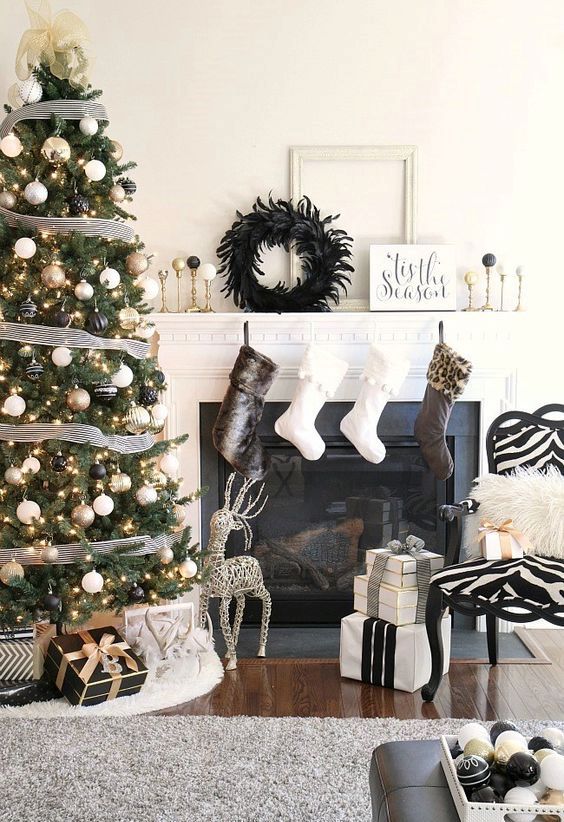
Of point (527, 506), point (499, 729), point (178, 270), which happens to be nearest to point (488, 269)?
point (527, 506)

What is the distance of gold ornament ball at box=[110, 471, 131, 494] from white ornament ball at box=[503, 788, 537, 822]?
5.89ft

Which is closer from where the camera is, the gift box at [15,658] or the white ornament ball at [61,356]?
the white ornament ball at [61,356]

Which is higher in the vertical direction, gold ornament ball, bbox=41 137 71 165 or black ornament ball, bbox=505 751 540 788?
gold ornament ball, bbox=41 137 71 165

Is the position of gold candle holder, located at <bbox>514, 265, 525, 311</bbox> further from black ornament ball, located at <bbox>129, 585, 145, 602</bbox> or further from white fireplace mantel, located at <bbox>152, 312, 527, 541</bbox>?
black ornament ball, located at <bbox>129, 585, 145, 602</bbox>

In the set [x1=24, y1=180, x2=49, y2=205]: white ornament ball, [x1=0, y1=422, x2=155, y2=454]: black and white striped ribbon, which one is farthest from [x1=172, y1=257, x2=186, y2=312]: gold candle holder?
[x1=0, y1=422, x2=155, y2=454]: black and white striped ribbon

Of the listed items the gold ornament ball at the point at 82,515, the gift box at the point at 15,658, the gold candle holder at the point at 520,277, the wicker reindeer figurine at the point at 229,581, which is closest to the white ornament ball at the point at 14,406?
the gold ornament ball at the point at 82,515

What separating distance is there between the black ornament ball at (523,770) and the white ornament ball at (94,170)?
223cm

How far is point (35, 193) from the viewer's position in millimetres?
2715

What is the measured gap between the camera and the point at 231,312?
362cm

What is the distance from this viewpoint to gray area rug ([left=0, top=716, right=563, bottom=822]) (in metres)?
2.12

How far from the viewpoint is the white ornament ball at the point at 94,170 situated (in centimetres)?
278

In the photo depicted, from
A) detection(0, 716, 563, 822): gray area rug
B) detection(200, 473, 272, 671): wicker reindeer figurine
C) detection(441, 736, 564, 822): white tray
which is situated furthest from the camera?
detection(200, 473, 272, 671): wicker reindeer figurine

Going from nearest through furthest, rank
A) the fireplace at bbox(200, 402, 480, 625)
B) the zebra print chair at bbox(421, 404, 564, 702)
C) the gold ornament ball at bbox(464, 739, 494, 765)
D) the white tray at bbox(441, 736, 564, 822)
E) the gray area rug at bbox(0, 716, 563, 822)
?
the white tray at bbox(441, 736, 564, 822), the gold ornament ball at bbox(464, 739, 494, 765), the gray area rug at bbox(0, 716, 563, 822), the zebra print chair at bbox(421, 404, 564, 702), the fireplace at bbox(200, 402, 480, 625)

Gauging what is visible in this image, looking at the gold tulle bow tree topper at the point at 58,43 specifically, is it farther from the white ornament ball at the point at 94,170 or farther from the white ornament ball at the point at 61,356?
the white ornament ball at the point at 61,356
